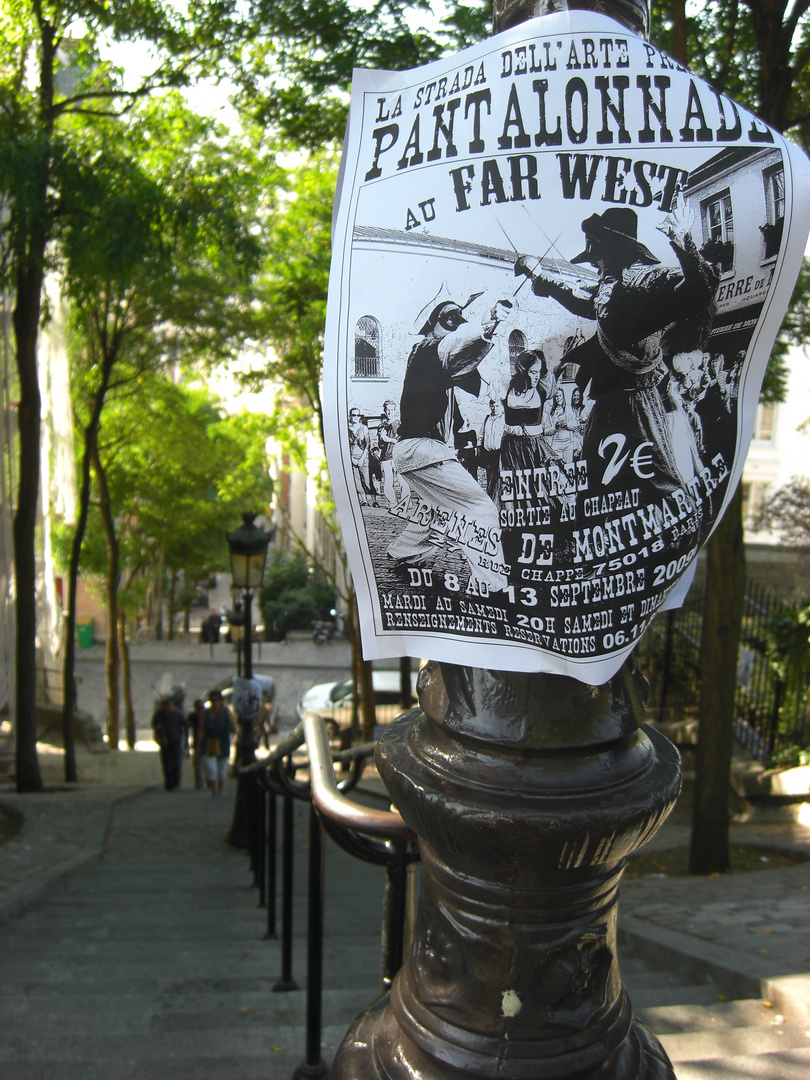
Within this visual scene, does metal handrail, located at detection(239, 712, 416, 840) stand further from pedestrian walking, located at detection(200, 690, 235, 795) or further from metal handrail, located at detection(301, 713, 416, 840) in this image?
pedestrian walking, located at detection(200, 690, 235, 795)

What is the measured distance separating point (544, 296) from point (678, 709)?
458 inches

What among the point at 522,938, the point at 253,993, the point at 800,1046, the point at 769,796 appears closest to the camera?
the point at 522,938

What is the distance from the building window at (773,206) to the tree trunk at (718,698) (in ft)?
20.3

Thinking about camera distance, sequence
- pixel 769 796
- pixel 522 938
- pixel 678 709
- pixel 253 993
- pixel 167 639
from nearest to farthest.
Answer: pixel 522 938 → pixel 253 993 → pixel 769 796 → pixel 678 709 → pixel 167 639

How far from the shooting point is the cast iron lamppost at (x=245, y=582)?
938 centimetres

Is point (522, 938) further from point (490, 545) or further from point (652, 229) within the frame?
point (652, 229)

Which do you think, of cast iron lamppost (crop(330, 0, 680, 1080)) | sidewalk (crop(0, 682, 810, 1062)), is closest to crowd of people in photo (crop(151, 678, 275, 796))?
sidewalk (crop(0, 682, 810, 1062))

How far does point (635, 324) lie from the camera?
1.19 metres

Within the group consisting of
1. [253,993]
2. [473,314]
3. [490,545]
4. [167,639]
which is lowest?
[167,639]

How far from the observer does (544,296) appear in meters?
1.18

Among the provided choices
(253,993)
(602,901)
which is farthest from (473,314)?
(253,993)

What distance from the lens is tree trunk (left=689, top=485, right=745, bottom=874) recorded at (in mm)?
7156

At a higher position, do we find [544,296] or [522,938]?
[544,296]

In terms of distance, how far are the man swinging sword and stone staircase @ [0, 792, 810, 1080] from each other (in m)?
1.86
